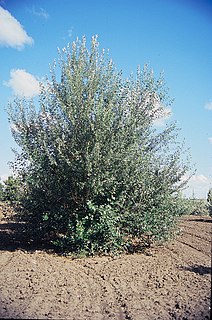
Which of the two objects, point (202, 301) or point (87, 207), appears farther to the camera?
point (87, 207)

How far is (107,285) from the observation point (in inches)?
223

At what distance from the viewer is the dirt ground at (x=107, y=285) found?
14.8ft

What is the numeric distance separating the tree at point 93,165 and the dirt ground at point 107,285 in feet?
2.78

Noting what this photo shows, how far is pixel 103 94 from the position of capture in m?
8.33

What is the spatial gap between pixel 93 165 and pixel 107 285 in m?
3.01

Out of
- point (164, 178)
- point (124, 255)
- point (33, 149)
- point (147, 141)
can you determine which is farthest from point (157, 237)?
point (33, 149)

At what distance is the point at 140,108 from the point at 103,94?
4.28ft

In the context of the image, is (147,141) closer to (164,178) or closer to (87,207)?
(164,178)

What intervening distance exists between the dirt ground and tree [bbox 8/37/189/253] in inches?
33.4

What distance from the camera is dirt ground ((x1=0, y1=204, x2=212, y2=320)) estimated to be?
452cm

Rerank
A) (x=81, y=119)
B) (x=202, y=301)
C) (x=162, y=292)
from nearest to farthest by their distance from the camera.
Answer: (x=202, y=301), (x=162, y=292), (x=81, y=119)

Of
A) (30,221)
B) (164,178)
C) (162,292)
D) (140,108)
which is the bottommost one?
(162,292)

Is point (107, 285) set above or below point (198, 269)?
below

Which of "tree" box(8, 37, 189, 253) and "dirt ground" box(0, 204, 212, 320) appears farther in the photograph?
"tree" box(8, 37, 189, 253)
